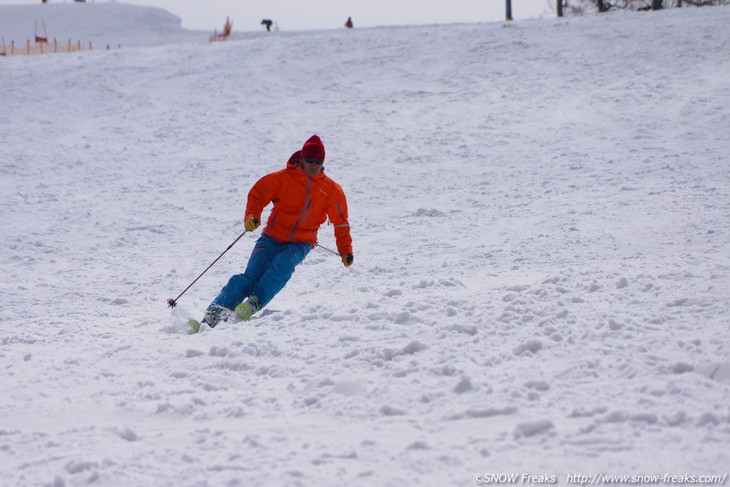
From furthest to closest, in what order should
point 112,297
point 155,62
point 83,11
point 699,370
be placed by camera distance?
point 83,11 → point 155,62 → point 112,297 → point 699,370

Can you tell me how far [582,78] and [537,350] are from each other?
12.5m

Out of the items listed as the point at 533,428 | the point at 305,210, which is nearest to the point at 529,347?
the point at 533,428

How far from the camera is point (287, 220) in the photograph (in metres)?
5.38

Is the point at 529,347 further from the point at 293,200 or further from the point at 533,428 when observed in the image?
the point at 293,200

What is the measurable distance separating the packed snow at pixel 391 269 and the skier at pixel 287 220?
1.55ft

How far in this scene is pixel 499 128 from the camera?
1240 centimetres

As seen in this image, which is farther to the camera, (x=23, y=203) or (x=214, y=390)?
(x=23, y=203)

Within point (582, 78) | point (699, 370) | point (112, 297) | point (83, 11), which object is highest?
point (83, 11)

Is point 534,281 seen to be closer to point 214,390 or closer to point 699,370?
point 699,370

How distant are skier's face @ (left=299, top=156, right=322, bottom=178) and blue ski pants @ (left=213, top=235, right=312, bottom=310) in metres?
0.57

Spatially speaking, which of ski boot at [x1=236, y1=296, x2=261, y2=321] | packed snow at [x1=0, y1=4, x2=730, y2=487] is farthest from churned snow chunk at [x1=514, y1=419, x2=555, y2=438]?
ski boot at [x1=236, y1=296, x2=261, y2=321]

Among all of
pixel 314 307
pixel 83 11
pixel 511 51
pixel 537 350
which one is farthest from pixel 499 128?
pixel 83 11

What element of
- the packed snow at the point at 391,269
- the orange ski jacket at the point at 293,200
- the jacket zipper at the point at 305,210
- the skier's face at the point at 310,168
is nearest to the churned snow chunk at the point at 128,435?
the packed snow at the point at 391,269

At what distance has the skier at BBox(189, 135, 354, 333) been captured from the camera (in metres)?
5.10
